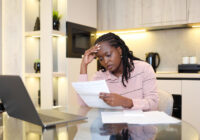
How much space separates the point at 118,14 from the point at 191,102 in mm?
1711

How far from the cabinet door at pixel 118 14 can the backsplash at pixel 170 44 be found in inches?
14.2

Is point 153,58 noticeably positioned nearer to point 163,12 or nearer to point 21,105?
point 163,12

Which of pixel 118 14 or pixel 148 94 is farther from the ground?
pixel 118 14

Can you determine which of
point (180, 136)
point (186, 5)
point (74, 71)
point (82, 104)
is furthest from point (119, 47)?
point (186, 5)

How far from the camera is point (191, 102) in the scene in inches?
117

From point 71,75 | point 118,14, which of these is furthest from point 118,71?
point 118,14

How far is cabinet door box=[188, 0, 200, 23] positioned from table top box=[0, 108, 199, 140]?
2488 millimetres

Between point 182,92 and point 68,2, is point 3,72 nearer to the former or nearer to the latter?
point 68,2

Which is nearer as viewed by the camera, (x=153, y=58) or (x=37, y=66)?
(x=37, y=66)

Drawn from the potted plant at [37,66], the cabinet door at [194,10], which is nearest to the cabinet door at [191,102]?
the cabinet door at [194,10]

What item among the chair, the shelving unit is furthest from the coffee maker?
the chair

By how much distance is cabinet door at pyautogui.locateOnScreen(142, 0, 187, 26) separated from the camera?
3195 mm

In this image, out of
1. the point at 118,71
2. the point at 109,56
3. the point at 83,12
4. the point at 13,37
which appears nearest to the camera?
the point at 109,56

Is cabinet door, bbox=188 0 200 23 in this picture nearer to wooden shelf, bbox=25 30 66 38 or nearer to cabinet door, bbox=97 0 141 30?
cabinet door, bbox=97 0 141 30
